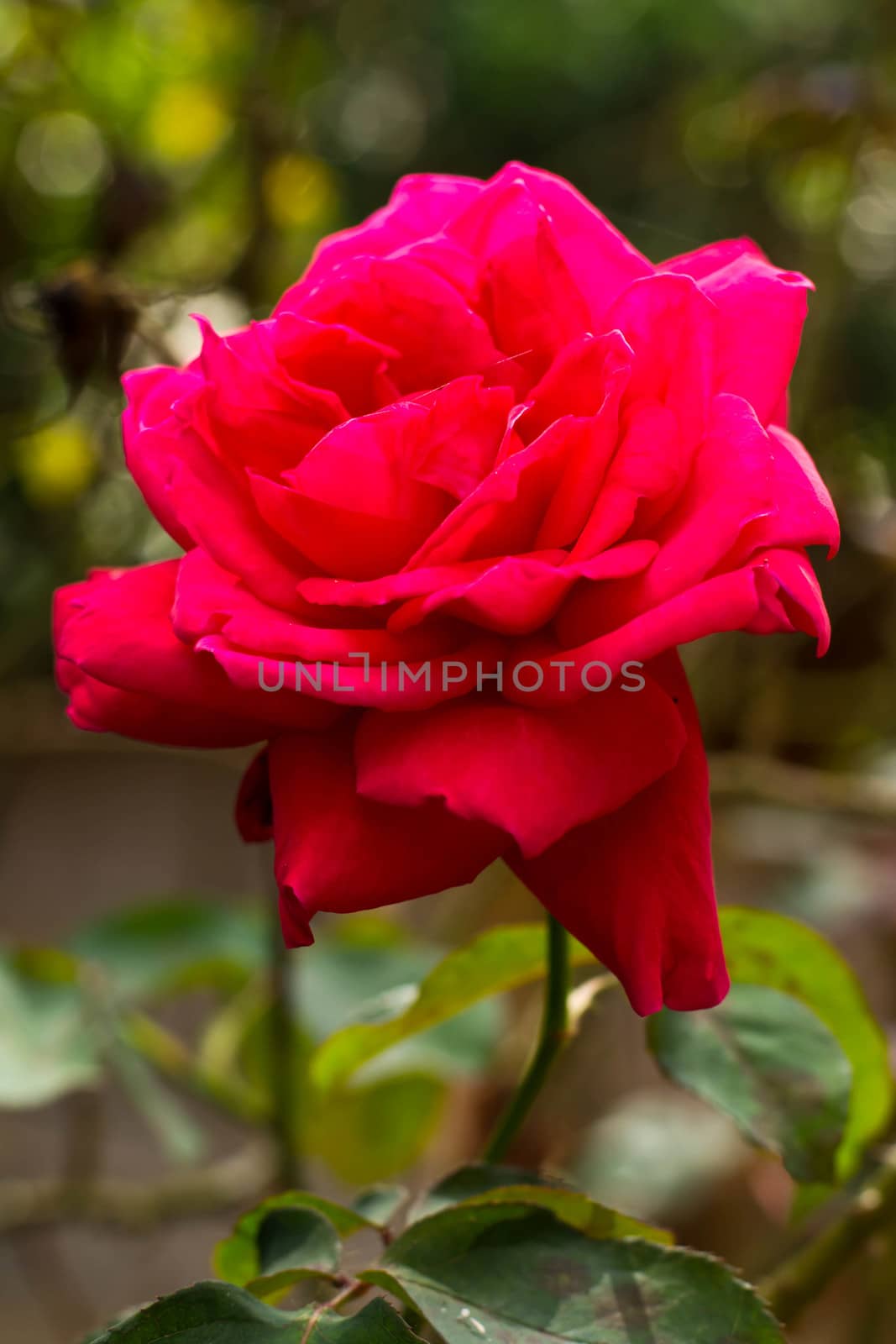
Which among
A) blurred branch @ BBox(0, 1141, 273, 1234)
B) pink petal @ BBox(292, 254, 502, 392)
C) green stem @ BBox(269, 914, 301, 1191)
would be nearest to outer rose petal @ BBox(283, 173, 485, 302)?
pink petal @ BBox(292, 254, 502, 392)

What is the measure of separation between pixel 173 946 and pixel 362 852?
1.11ft

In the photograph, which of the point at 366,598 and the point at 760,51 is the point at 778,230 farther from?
the point at 366,598

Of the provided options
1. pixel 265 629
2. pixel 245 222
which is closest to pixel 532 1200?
pixel 265 629

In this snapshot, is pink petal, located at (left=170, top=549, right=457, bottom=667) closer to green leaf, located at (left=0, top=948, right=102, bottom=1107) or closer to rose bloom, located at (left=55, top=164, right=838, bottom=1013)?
rose bloom, located at (left=55, top=164, right=838, bottom=1013)

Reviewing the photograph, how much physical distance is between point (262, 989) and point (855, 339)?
61.8 inches

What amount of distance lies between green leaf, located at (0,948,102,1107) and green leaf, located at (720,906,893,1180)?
0.21m

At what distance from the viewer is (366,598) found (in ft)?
0.56

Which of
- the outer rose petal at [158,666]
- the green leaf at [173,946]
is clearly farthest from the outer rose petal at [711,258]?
the green leaf at [173,946]

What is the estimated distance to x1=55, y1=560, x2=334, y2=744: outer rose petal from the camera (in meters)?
0.17

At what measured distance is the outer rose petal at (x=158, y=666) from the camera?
171 mm

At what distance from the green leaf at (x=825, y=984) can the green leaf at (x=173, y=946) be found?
258mm

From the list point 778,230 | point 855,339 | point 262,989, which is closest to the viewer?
point 262,989

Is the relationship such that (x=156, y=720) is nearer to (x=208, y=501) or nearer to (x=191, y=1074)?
(x=208, y=501)

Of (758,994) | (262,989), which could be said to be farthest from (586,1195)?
(262,989)
